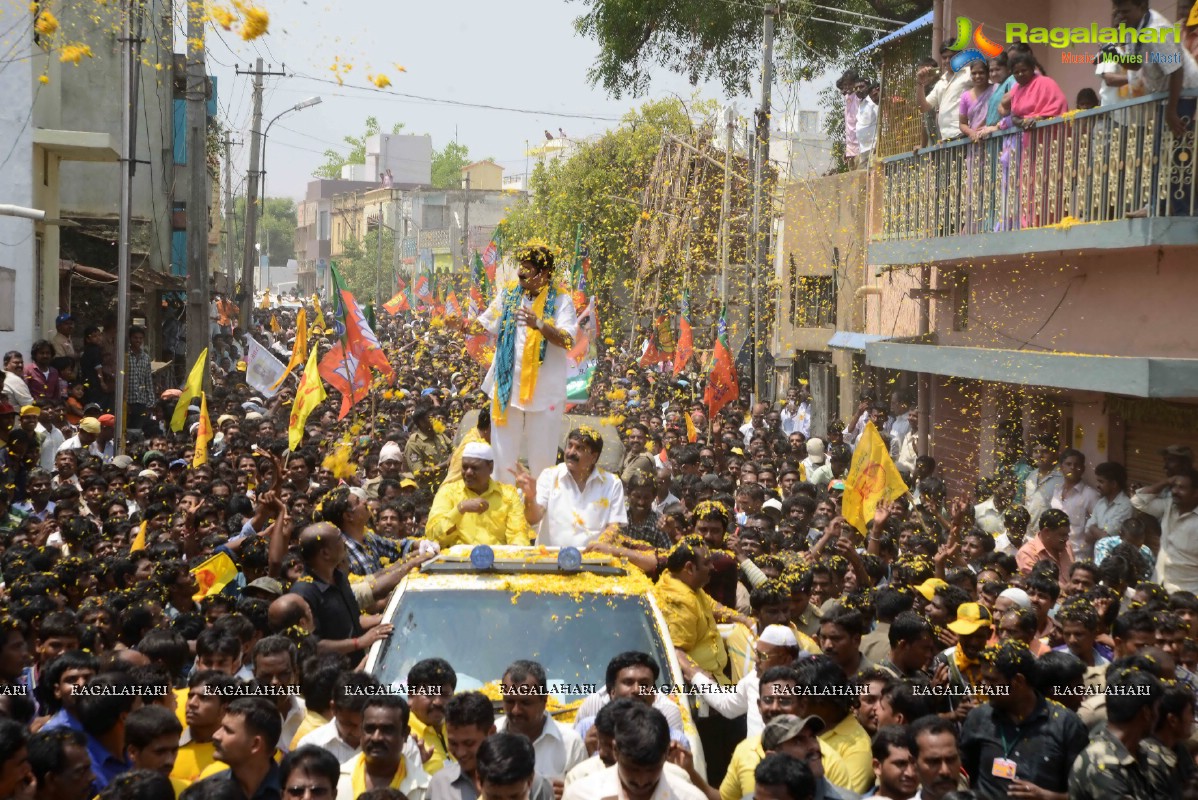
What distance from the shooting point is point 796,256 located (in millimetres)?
27859

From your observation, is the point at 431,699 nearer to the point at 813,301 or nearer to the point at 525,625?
the point at 525,625

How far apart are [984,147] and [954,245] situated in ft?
3.45

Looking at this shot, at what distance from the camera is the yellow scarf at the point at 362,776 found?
523 centimetres

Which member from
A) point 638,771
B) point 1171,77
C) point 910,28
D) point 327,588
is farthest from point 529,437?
point 910,28

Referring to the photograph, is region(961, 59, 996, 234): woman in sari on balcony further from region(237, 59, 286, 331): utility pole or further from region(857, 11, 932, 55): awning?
region(237, 59, 286, 331): utility pole

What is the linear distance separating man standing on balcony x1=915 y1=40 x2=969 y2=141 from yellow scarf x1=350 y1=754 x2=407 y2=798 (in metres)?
11.9

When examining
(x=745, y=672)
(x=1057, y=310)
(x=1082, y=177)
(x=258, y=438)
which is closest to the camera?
(x=745, y=672)

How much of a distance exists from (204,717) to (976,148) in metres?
11.7

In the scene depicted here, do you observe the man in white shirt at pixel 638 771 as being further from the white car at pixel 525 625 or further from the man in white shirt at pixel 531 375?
the man in white shirt at pixel 531 375

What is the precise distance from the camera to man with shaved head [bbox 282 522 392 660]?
7.03 metres

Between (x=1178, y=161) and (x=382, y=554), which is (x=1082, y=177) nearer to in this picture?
(x=1178, y=161)

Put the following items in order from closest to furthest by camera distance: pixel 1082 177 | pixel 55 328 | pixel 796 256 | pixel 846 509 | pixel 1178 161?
pixel 846 509 < pixel 1178 161 < pixel 1082 177 < pixel 55 328 < pixel 796 256

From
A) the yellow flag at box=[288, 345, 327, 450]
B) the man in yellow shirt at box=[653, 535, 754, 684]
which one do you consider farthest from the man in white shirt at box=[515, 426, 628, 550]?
the yellow flag at box=[288, 345, 327, 450]

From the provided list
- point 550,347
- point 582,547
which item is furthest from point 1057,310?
point 582,547
